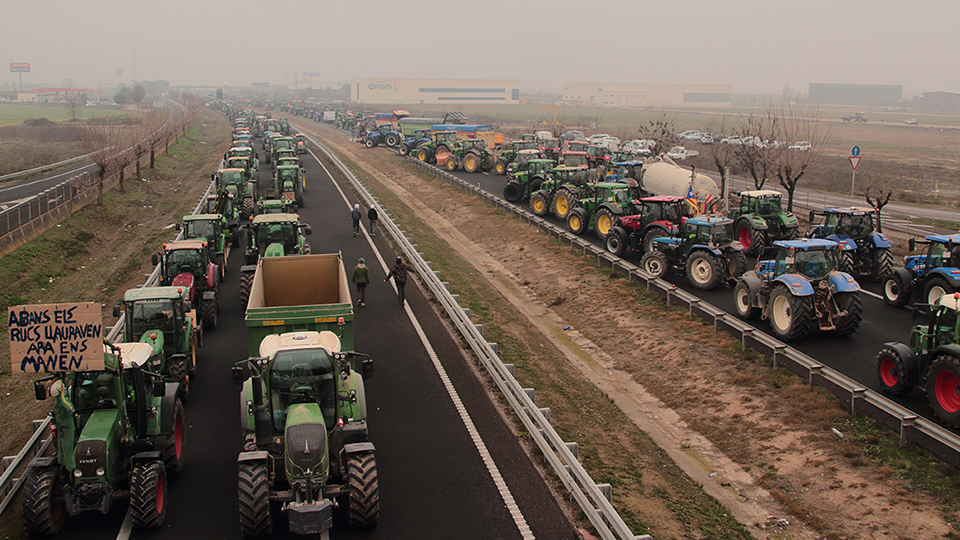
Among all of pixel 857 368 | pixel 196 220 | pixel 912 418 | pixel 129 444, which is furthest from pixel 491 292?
pixel 129 444

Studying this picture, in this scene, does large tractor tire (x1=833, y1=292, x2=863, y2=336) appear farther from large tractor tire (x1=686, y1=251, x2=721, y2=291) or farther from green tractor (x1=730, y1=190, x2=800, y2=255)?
green tractor (x1=730, y1=190, x2=800, y2=255)

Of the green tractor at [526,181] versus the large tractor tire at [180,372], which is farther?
the green tractor at [526,181]

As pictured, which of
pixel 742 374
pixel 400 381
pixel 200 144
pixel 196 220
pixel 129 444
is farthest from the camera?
pixel 200 144

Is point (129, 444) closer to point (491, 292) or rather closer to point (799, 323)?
point (799, 323)

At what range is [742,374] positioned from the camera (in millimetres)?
17281

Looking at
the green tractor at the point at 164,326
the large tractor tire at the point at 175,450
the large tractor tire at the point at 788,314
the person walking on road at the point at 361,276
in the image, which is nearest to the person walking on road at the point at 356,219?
the person walking on road at the point at 361,276

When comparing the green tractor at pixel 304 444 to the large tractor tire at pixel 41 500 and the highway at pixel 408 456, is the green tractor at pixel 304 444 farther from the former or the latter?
the large tractor tire at pixel 41 500

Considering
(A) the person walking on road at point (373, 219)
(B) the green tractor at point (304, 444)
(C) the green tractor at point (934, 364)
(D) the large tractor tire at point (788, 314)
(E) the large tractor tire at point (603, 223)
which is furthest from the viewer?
(A) the person walking on road at point (373, 219)

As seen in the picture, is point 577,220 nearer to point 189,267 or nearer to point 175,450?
point 189,267

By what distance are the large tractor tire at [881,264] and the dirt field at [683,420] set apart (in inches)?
299

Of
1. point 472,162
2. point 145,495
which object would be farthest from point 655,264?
point 472,162

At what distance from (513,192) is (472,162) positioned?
487 inches

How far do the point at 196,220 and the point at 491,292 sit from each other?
1051 cm

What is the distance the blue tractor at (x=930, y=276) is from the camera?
62.5 feet
